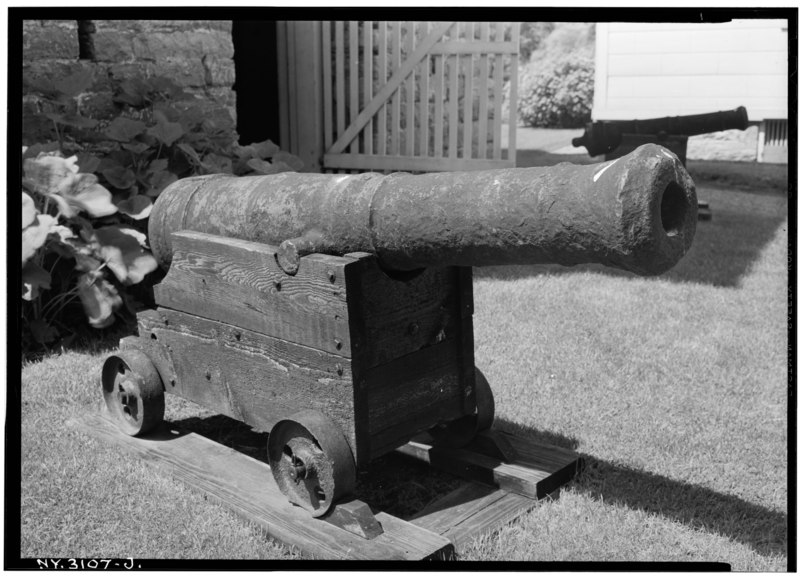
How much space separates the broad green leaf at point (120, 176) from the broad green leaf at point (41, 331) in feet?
3.20

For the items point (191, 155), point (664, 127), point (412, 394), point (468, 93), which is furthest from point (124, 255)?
point (664, 127)

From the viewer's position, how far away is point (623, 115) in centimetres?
1509

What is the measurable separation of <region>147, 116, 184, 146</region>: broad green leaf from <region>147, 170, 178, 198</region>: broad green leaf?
9.1 inches

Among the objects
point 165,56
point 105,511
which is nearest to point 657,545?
point 105,511

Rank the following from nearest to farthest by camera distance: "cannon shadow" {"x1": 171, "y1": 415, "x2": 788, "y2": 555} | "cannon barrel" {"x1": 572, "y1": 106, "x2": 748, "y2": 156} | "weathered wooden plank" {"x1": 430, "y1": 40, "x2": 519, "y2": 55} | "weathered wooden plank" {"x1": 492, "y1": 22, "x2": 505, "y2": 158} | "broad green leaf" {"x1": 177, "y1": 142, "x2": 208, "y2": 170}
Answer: "cannon shadow" {"x1": 171, "y1": 415, "x2": 788, "y2": 555}, "broad green leaf" {"x1": 177, "y1": 142, "x2": 208, "y2": 170}, "weathered wooden plank" {"x1": 430, "y1": 40, "x2": 519, "y2": 55}, "weathered wooden plank" {"x1": 492, "y1": 22, "x2": 505, "y2": 158}, "cannon barrel" {"x1": 572, "y1": 106, "x2": 748, "y2": 156}

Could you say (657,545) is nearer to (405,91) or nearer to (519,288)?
(519,288)

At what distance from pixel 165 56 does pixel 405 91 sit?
2620 mm

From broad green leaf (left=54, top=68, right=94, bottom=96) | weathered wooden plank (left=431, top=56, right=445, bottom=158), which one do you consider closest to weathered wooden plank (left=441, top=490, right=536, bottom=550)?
broad green leaf (left=54, top=68, right=94, bottom=96)

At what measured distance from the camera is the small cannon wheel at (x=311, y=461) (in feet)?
9.10

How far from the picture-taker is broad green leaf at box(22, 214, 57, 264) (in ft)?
15.4

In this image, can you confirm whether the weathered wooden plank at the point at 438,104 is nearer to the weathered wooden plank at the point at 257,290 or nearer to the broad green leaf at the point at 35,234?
the broad green leaf at the point at 35,234

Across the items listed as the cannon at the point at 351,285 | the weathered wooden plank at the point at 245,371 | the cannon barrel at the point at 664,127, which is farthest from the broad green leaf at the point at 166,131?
the cannon barrel at the point at 664,127

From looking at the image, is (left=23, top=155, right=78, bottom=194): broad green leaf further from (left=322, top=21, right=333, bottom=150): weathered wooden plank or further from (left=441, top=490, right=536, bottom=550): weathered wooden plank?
(left=322, top=21, right=333, bottom=150): weathered wooden plank

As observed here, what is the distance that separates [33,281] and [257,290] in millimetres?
2292
